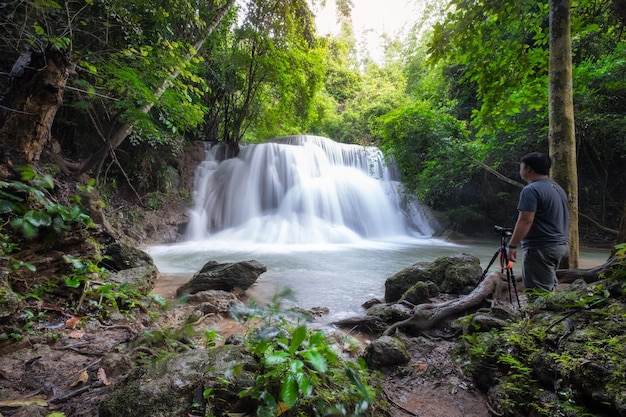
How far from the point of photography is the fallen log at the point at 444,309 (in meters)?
2.96

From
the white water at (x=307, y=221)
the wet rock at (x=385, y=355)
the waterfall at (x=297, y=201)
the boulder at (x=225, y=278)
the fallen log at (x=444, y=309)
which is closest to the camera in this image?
the wet rock at (x=385, y=355)

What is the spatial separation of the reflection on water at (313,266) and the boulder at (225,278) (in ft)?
0.90

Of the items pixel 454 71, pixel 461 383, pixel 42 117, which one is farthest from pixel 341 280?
pixel 454 71

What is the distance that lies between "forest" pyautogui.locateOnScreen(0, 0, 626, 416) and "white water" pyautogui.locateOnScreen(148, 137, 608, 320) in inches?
49.5

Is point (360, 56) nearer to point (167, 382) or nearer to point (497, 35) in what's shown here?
point (497, 35)

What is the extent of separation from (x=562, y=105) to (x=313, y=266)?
511 cm

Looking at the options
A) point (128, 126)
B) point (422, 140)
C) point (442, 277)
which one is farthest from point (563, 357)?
point (128, 126)

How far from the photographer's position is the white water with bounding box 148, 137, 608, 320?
659cm

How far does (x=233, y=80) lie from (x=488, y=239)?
1322cm

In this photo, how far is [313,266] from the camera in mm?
6746

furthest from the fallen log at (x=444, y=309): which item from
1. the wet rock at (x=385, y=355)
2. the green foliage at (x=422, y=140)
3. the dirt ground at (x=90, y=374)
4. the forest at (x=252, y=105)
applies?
the green foliage at (x=422, y=140)

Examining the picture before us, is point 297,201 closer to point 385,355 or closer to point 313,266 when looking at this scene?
point 313,266

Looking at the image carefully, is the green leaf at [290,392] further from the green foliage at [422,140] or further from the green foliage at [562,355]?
the green foliage at [422,140]

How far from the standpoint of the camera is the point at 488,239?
12.9m
